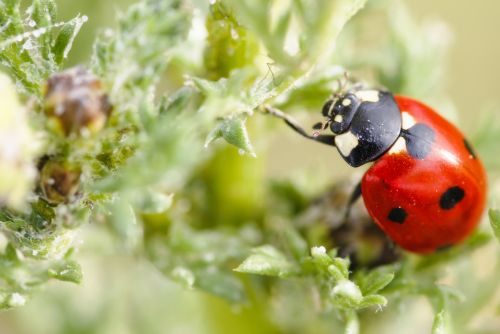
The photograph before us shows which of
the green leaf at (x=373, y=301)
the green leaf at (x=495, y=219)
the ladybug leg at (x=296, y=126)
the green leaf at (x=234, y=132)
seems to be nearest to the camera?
the green leaf at (x=234, y=132)

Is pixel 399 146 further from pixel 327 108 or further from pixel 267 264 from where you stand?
pixel 267 264

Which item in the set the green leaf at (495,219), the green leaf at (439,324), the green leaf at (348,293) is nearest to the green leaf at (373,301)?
the green leaf at (348,293)

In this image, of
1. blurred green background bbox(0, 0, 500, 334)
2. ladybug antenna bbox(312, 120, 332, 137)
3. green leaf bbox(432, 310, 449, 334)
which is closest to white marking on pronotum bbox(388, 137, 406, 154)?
ladybug antenna bbox(312, 120, 332, 137)

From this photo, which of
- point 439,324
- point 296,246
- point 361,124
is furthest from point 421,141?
point 439,324

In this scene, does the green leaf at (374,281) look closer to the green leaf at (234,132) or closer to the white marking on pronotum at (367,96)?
the green leaf at (234,132)

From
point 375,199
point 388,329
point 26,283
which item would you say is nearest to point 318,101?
point 375,199

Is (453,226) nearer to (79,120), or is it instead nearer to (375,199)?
(375,199)
